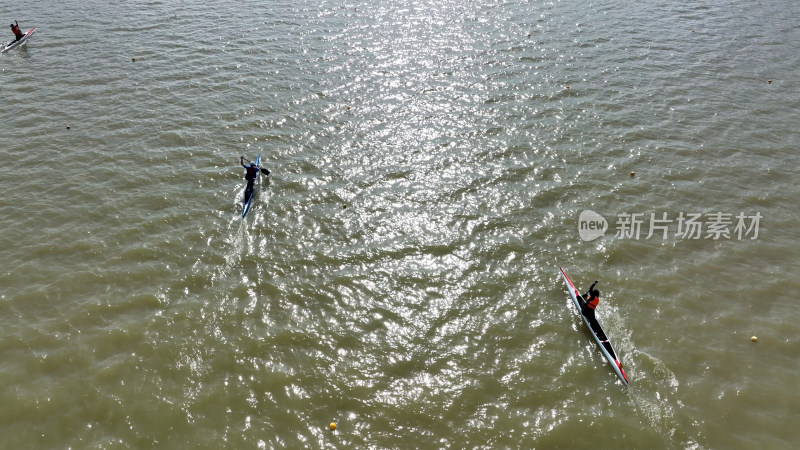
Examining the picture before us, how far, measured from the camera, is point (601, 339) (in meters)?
13.5

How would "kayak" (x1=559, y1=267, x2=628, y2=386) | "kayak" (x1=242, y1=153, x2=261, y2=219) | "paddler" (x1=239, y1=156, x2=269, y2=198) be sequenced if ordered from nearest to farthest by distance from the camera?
"kayak" (x1=559, y1=267, x2=628, y2=386) → "kayak" (x1=242, y1=153, x2=261, y2=219) → "paddler" (x1=239, y1=156, x2=269, y2=198)

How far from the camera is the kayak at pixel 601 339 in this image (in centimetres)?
1272

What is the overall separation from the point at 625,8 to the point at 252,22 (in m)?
30.2

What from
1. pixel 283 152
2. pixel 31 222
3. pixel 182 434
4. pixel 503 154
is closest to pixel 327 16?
pixel 283 152

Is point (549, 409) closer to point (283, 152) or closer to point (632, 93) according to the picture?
point (283, 152)

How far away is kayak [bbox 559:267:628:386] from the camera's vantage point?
12.7 metres

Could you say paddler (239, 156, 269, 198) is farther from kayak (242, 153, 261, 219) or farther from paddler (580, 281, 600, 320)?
paddler (580, 281, 600, 320)

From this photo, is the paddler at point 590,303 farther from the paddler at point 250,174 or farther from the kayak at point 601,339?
the paddler at point 250,174

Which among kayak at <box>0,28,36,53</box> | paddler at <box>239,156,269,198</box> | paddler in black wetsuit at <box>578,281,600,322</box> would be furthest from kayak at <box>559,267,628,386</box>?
kayak at <box>0,28,36,53</box>
